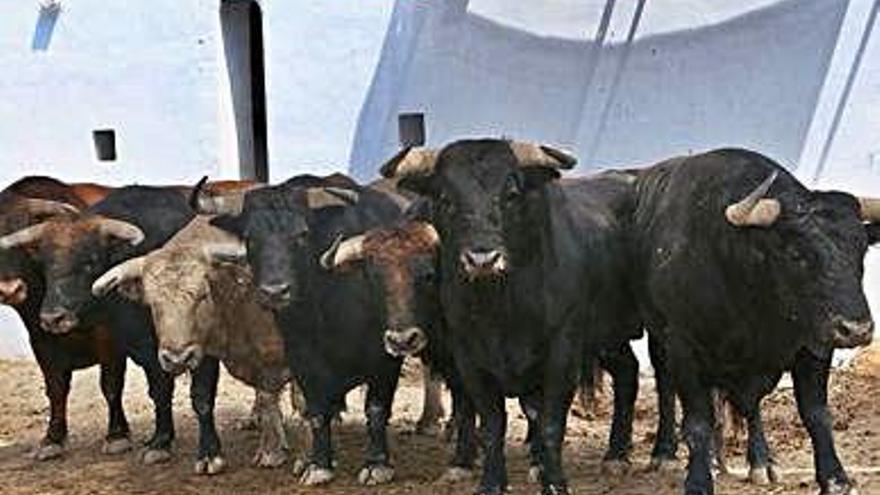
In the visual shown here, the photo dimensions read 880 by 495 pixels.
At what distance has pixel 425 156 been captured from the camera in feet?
23.7

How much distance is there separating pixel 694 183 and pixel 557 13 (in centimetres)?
517

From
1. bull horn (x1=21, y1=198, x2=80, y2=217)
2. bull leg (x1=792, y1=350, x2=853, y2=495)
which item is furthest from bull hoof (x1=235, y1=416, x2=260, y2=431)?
bull leg (x1=792, y1=350, x2=853, y2=495)

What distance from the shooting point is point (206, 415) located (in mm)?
8977

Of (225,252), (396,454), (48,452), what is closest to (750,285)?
(225,252)

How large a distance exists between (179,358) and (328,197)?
50.1 inches

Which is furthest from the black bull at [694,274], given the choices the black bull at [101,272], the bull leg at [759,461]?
the black bull at [101,272]

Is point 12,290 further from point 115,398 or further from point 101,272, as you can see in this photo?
point 115,398

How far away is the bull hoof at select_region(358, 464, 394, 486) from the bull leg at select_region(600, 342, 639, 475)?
121cm

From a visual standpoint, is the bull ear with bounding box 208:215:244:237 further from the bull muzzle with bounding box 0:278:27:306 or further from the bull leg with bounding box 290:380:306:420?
the bull muzzle with bounding box 0:278:27:306

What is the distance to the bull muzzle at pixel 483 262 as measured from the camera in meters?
6.71

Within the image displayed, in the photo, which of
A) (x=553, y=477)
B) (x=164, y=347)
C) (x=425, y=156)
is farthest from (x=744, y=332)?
(x=164, y=347)

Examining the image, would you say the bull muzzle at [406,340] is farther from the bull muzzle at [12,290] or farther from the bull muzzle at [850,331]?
the bull muzzle at [12,290]

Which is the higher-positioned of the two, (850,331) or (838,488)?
(850,331)

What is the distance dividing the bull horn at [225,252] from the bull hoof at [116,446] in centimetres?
195
